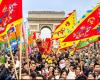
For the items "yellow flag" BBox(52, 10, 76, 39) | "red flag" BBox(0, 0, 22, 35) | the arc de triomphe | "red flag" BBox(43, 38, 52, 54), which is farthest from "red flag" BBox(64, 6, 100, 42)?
the arc de triomphe

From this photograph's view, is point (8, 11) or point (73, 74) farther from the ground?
point (8, 11)

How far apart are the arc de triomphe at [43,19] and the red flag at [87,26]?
78890 millimetres

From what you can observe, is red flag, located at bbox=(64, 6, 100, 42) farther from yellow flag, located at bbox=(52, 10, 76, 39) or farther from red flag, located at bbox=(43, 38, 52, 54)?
red flag, located at bbox=(43, 38, 52, 54)

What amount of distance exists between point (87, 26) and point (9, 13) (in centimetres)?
508

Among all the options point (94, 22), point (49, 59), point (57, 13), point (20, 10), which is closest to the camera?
point (20, 10)

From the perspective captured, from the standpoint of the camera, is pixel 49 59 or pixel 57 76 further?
pixel 49 59

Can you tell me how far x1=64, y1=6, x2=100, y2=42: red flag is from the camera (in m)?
22.3

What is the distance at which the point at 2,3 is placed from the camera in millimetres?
18141

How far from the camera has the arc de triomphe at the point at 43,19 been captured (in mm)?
103669

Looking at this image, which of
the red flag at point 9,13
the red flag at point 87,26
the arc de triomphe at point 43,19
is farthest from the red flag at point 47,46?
the arc de triomphe at point 43,19

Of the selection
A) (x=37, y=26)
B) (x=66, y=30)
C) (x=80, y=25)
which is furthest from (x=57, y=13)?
(x=80, y=25)

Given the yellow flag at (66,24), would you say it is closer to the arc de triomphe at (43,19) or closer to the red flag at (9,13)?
the red flag at (9,13)

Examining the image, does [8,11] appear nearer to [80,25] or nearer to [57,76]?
[57,76]

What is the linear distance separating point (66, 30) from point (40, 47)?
1555mm
